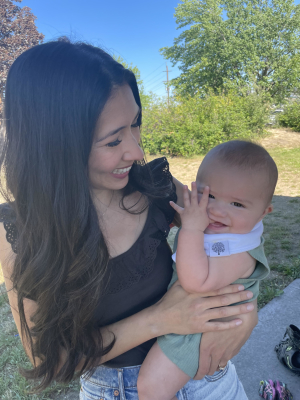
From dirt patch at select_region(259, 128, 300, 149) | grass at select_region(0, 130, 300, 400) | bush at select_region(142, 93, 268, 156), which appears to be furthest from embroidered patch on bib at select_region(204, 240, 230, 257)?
dirt patch at select_region(259, 128, 300, 149)

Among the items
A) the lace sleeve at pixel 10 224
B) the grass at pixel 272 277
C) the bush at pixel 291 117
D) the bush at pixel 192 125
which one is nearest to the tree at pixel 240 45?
the bush at pixel 291 117

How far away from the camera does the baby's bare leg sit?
107 centimetres

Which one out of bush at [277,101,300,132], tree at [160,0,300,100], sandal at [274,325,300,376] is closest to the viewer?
sandal at [274,325,300,376]

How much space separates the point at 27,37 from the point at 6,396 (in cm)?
1092

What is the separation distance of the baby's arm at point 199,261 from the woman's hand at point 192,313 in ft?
0.15

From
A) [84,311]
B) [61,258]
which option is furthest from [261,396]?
[61,258]

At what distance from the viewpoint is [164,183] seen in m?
1.44

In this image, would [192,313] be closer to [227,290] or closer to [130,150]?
[227,290]

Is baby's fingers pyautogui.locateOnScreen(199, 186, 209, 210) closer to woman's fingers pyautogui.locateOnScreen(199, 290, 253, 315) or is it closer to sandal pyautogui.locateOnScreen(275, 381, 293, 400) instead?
woman's fingers pyautogui.locateOnScreen(199, 290, 253, 315)

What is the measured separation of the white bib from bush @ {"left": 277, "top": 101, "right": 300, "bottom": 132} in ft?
50.6

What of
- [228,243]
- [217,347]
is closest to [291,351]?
[217,347]

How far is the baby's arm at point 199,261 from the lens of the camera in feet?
3.68

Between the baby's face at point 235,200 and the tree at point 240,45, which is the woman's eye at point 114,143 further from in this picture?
the tree at point 240,45

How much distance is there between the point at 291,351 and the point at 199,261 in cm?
158
